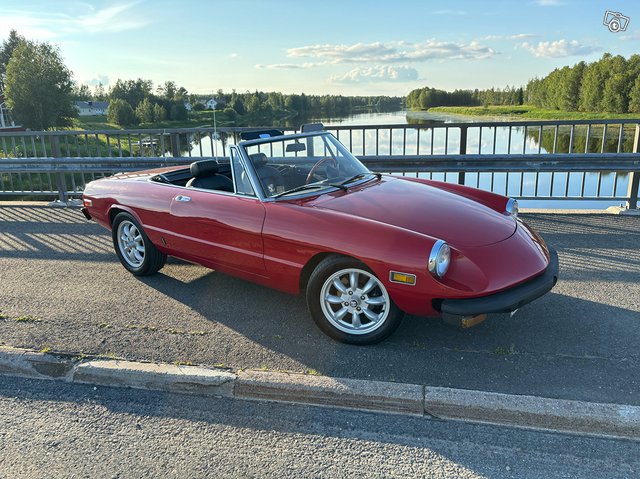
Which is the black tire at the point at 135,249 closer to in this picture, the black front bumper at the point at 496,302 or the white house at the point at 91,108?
the black front bumper at the point at 496,302

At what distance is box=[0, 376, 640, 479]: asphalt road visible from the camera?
2.44 m

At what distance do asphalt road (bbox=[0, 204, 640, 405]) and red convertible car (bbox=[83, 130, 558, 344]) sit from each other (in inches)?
13.1

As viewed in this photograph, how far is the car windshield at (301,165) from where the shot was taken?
4.07 metres

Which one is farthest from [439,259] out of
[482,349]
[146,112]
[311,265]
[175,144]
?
[146,112]

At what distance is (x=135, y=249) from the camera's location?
5.16 m

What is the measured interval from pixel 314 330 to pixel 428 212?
1.28 metres

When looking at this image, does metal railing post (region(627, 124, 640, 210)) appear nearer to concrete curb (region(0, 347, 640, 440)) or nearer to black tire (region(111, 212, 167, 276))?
concrete curb (region(0, 347, 640, 440))

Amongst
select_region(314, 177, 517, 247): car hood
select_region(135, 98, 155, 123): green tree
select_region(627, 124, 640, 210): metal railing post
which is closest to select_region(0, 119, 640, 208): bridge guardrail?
select_region(627, 124, 640, 210): metal railing post

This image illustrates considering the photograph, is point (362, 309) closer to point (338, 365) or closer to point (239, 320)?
point (338, 365)

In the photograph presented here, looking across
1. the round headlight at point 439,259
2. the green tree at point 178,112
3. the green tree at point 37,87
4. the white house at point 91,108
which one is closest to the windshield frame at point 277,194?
the round headlight at point 439,259

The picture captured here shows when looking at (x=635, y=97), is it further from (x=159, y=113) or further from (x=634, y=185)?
(x=634, y=185)

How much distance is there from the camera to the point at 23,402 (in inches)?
123

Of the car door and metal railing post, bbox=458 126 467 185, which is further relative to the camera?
metal railing post, bbox=458 126 467 185

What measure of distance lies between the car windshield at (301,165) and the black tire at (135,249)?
159 cm
